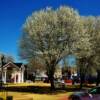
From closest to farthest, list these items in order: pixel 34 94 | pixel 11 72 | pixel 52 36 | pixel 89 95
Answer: pixel 89 95
pixel 34 94
pixel 52 36
pixel 11 72

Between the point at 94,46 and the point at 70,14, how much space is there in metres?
8.20

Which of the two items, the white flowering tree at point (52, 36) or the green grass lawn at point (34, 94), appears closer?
the green grass lawn at point (34, 94)

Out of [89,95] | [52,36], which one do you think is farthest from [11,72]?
[89,95]

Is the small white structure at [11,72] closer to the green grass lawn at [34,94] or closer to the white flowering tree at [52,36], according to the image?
the white flowering tree at [52,36]

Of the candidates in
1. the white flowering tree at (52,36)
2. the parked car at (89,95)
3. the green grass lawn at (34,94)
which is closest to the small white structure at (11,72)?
the white flowering tree at (52,36)

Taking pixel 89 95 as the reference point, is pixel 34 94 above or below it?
above

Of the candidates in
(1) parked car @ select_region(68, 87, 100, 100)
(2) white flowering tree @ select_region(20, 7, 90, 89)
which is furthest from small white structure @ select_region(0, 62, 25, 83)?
(1) parked car @ select_region(68, 87, 100, 100)

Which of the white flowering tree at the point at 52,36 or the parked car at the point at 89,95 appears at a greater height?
the white flowering tree at the point at 52,36

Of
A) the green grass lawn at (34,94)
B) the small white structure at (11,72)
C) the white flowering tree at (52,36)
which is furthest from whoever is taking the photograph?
the small white structure at (11,72)

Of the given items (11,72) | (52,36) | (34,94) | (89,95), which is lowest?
(89,95)

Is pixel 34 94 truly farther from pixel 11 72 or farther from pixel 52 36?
pixel 11 72

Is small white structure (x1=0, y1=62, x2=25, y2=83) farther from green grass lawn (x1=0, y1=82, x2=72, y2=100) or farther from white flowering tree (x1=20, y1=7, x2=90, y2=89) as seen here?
green grass lawn (x1=0, y1=82, x2=72, y2=100)

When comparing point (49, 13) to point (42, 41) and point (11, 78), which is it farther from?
point (11, 78)

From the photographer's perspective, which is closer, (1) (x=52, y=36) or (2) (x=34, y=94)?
(2) (x=34, y=94)
